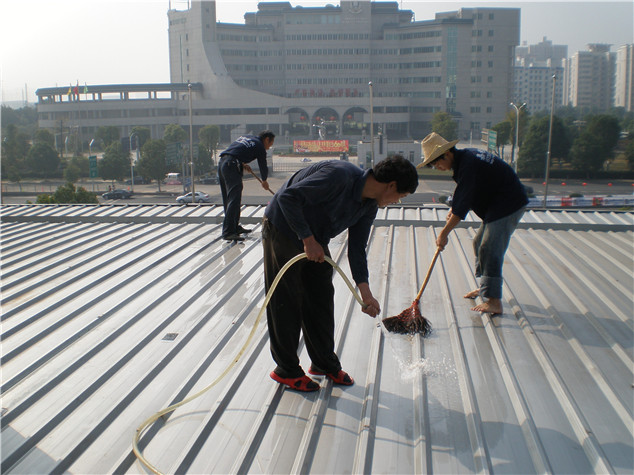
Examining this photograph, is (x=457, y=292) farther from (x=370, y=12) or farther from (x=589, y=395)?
(x=370, y=12)

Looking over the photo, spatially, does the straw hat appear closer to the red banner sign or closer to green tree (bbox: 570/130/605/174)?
green tree (bbox: 570/130/605/174)

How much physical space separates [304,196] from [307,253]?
0.26m

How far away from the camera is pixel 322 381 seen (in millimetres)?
2750

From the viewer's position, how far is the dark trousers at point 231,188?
5656 mm

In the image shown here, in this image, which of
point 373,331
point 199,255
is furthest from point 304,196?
point 199,255

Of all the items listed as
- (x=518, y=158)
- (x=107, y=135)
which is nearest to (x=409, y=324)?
(x=518, y=158)

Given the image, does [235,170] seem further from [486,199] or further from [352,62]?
[352,62]

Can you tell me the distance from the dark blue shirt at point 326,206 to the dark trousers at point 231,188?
9.71 ft

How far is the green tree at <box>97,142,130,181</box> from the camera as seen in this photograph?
39.7 m

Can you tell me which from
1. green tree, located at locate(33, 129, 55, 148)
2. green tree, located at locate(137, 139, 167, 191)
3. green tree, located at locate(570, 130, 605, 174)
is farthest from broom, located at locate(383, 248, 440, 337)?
green tree, located at locate(33, 129, 55, 148)

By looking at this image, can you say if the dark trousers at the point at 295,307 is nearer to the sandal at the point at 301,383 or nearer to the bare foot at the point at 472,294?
the sandal at the point at 301,383

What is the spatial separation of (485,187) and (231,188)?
284 centimetres

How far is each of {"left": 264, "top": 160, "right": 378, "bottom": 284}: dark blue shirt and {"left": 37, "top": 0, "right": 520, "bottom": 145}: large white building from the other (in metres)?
62.5

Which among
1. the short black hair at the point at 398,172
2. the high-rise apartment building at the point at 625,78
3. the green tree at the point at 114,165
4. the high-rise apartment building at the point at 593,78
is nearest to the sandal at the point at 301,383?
the short black hair at the point at 398,172
